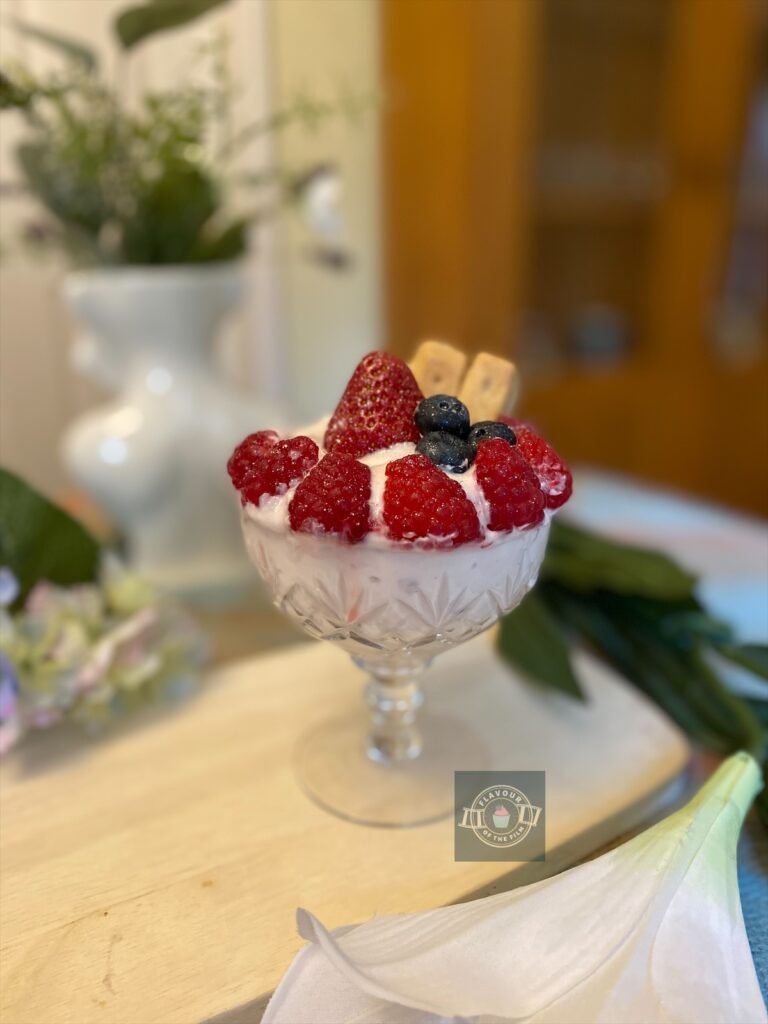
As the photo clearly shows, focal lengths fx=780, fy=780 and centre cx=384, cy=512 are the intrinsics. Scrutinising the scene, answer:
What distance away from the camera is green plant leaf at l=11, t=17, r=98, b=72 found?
0.60 m

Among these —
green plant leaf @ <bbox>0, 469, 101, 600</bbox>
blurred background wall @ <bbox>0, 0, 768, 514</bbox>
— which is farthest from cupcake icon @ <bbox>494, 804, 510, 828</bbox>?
blurred background wall @ <bbox>0, 0, 768, 514</bbox>

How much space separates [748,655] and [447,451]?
0.33 metres

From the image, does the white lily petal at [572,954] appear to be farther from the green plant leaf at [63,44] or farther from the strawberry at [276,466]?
the green plant leaf at [63,44]

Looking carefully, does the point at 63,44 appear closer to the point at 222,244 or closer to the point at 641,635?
the point at 222,244

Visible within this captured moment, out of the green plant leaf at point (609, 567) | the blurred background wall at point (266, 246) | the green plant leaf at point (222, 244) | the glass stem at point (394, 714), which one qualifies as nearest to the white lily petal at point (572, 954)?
the glass stem at point (394, 714)

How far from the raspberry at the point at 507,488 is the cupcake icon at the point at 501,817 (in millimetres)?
165

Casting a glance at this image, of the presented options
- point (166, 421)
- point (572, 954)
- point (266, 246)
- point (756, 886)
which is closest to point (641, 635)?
point (756, 886)

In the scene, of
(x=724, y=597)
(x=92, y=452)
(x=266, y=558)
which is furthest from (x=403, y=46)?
(x=266, y=558)

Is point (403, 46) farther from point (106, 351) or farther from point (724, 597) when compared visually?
point (724, 597)

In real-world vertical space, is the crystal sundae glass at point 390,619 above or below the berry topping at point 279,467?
below

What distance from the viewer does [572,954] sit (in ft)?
1.10

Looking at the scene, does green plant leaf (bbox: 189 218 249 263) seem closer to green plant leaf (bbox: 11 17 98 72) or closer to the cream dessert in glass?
green plant leaf (bbox: 11 17 98 72)

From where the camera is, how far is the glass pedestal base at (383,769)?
47 cm

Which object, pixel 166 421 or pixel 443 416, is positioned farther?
pixel 166 421
